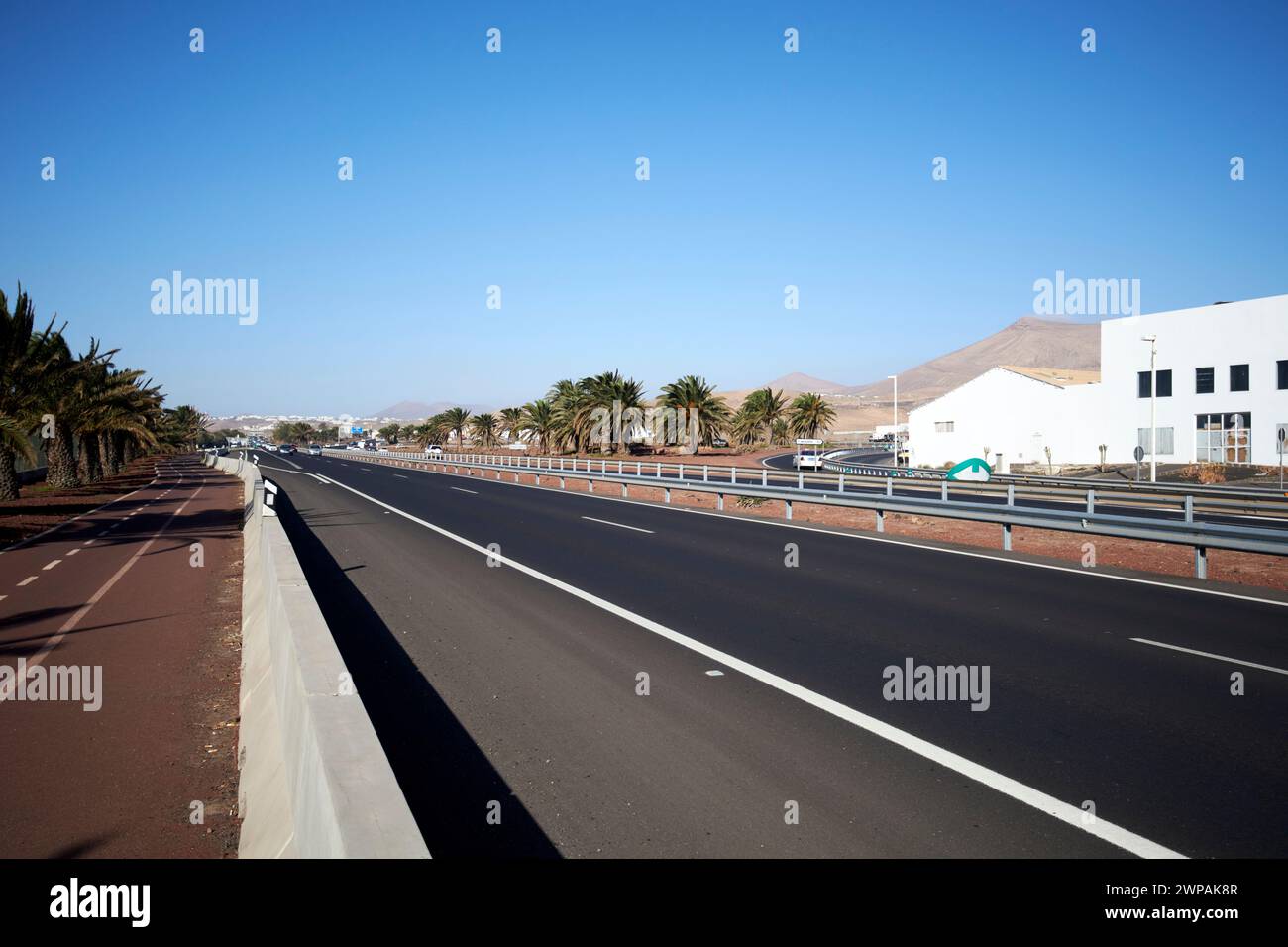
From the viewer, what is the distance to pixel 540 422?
80500 mm

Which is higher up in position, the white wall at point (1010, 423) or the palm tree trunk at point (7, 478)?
the white wall at point (1010, 423)

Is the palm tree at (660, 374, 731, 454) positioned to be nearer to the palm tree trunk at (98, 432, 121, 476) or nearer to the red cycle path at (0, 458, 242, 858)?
the palm tree trunk at (98, 432, 121, 476)

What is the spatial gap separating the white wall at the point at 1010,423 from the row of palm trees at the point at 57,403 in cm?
5026

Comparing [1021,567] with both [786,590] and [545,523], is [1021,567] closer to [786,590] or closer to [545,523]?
[786,590]

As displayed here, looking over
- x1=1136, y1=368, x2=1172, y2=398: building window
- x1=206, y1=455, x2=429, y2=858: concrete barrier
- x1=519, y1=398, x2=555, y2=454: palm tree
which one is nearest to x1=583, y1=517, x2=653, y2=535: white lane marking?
x1=206, y1=455, x2=429, y2=858: concrete barrier

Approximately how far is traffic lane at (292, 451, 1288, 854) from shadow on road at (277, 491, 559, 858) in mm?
3012

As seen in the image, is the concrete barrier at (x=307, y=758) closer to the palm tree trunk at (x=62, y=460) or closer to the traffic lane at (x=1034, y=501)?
the traffic lane at (x=1034, y=501)

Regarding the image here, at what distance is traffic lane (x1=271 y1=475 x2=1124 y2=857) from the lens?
4.70 m

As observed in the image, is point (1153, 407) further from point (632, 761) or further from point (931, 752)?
point (632, 761)

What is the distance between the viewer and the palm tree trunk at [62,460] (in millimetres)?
41906

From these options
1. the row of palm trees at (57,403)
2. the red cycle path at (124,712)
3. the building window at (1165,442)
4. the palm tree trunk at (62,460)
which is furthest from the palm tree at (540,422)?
the red cycle path at (124,712)

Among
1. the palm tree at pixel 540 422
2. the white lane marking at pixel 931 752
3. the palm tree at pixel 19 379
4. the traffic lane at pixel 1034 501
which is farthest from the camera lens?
the palm tree at pixel 540 422

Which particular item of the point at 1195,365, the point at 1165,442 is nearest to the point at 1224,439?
the point at 1165,442
